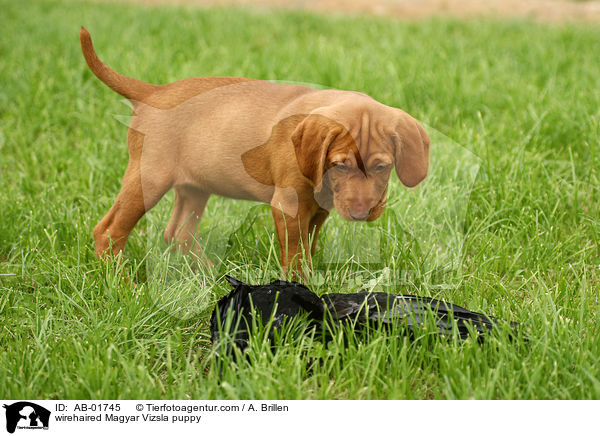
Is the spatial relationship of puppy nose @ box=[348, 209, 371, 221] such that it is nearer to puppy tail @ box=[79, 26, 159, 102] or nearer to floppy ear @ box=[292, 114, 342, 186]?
floppy ear @ box=[292, 114, 342, 186]

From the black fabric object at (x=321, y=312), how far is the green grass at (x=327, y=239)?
86 mm

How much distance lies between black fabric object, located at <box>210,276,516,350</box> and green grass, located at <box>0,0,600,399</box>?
0.09 meters

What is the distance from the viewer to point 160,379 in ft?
7.41

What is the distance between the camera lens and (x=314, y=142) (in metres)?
2.14

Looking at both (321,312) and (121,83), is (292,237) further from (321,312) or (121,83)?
(121,83)

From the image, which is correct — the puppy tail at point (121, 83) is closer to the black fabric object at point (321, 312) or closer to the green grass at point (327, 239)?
the green grass at point (327, 239)

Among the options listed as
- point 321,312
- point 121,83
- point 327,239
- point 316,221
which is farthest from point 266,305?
point 121,83

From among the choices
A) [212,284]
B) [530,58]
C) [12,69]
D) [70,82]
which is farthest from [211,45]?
[212,284]

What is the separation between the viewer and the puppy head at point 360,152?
6.84 feet
